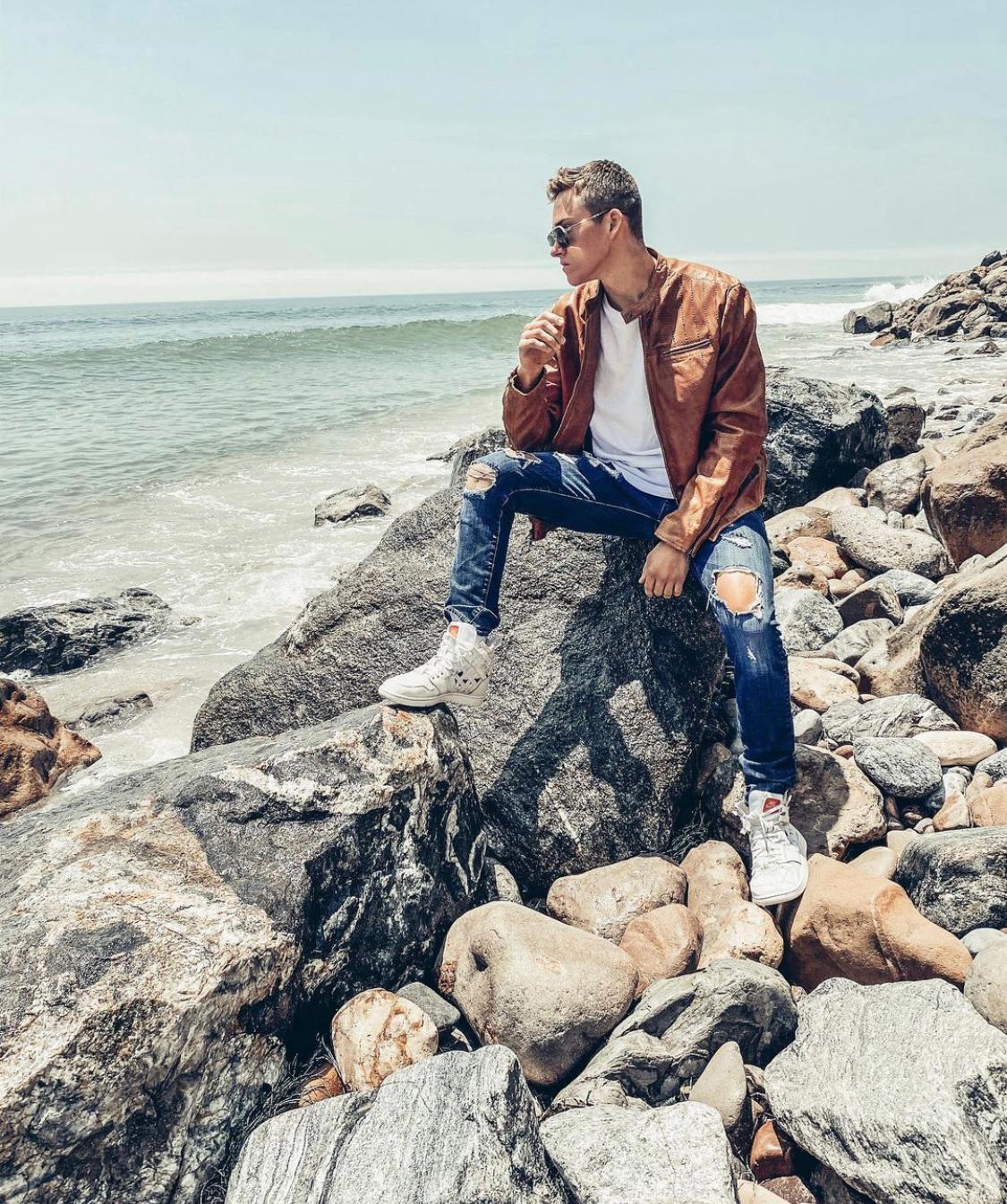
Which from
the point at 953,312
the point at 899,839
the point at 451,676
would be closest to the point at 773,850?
the point at 899,839

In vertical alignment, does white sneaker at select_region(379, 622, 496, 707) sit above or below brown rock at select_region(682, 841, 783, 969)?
above

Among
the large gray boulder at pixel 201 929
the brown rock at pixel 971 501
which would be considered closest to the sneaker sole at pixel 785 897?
the large gray boulder at pixel 201 929

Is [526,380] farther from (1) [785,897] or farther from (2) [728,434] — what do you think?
(1) [785,897]

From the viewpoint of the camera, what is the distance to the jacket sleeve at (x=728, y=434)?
3.53m

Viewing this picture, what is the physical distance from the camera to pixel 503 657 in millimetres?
4238

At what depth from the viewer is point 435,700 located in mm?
3672

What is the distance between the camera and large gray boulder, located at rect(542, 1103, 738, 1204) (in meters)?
2.20

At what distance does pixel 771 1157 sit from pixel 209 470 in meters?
14.9

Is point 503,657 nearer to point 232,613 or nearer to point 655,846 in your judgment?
point 655,846

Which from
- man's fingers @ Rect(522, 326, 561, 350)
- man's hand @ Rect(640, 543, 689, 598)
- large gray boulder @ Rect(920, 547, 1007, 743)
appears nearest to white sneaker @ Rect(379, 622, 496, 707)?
man's hand @ Rect(640, 543, 689, 598)

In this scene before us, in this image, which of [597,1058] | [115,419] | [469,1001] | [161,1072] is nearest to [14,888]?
[161,1072]

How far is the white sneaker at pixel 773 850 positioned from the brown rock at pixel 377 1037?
52.3 inches

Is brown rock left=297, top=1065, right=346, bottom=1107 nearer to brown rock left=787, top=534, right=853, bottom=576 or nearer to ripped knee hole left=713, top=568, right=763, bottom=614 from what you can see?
ripped knee hole left=713, top=568, right=763, bottom=614

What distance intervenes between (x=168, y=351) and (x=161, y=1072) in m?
40.4
